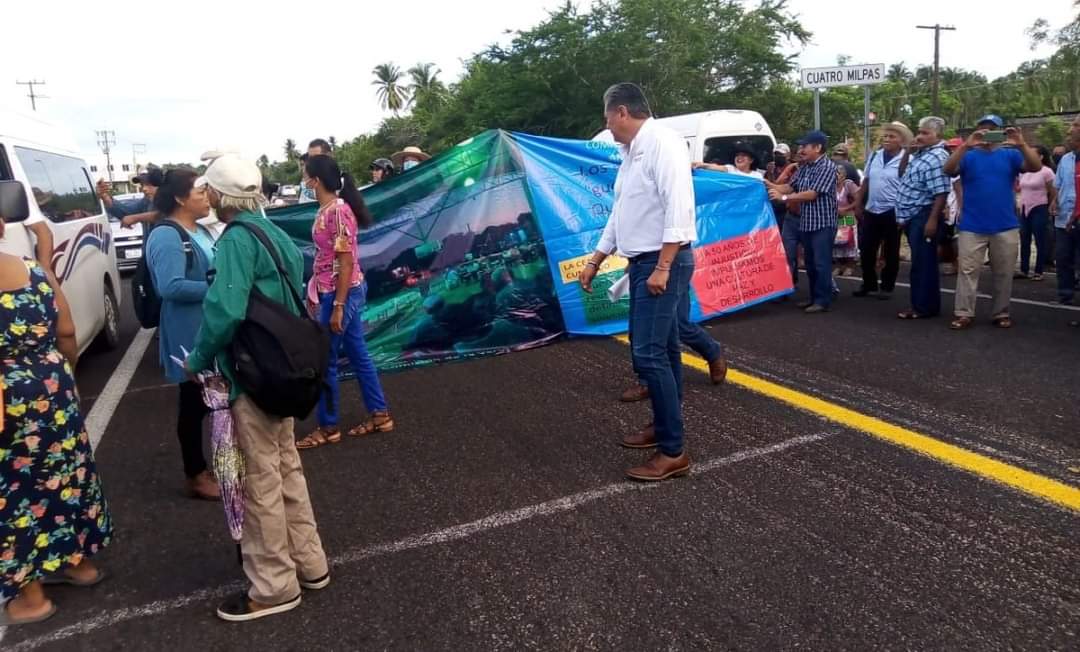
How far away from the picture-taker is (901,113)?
46.0m

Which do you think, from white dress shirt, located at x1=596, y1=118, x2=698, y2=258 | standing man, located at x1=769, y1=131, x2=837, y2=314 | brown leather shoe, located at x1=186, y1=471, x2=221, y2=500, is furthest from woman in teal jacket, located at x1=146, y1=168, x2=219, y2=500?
standing man, located at x1=769, y1=131, x2=837, y2=314

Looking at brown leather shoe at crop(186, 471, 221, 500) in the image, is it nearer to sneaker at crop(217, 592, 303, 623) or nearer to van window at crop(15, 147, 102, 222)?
sneaker at crop(217, 592, 303, 623)

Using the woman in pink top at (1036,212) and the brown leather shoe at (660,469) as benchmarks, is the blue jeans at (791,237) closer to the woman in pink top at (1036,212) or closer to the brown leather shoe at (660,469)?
the woman in pink top at (1036,212)

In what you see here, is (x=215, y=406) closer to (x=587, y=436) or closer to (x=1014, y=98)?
(x=587, y=436)

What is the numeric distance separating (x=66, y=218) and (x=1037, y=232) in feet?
34.9

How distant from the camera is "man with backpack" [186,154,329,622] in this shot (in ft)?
8.98

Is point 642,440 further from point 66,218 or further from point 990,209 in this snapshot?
point 66,218

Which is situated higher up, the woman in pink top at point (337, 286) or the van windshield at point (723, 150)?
the van windshield at point (723, 150)

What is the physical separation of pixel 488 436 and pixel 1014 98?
169ft

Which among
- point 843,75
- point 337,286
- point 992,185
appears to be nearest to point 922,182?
point 992,185

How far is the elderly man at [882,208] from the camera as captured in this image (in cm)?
813

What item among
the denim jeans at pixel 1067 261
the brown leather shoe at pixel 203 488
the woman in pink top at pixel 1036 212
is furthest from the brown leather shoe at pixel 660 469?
the woman in pink top at pixel 1036 212

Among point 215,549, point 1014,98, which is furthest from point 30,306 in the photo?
point 1014,98

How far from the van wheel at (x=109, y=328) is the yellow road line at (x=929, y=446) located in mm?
6189
